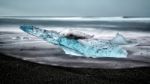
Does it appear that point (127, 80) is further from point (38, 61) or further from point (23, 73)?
point (38, 61)

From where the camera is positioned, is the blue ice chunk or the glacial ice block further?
the blue ice chunk

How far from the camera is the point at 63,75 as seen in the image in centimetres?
658

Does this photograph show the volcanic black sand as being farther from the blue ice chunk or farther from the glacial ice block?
the blue ice chunk

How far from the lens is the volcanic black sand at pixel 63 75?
20.0ft

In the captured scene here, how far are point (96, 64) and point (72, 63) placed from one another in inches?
35.4

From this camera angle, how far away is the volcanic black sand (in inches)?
240

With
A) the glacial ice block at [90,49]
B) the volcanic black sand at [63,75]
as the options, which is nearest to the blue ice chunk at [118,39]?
the glacial ice block at [90,49]

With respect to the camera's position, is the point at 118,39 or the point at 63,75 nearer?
the point at 63,75

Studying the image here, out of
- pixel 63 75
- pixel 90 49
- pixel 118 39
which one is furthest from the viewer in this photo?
pixel 118 39

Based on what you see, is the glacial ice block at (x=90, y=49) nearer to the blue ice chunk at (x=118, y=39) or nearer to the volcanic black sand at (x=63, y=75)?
the blue ice chunk at (x=118, y=39)

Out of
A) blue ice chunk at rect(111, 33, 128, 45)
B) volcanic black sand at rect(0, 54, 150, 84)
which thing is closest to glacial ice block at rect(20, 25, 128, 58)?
blue ice chunk at rect(111, 33, 128, 45)

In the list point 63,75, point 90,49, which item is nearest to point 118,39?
point 90,49

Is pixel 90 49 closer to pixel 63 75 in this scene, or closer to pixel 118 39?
pixel 118 39

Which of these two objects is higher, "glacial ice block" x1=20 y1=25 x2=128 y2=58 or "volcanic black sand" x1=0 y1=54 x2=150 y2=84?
"glacial ice block" x1=20 y1=25 x2=128 y2=58
